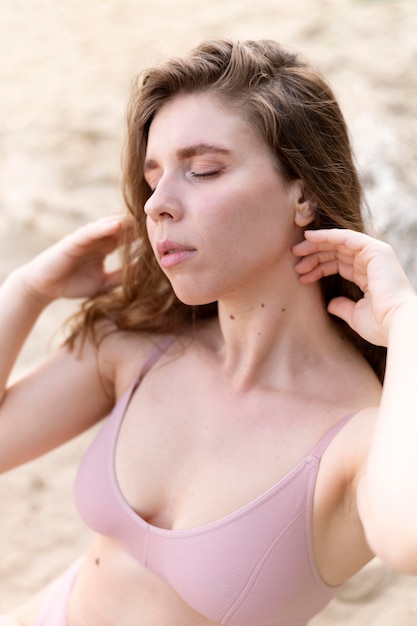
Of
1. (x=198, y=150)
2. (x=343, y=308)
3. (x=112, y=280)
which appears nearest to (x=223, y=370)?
(x=343, y=308)

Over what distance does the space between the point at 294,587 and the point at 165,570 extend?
10.6 inches

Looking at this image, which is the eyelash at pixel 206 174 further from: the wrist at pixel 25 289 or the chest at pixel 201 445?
the wrist at pixel 25 289

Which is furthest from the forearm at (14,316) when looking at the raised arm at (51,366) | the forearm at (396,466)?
the forearm at (396,466)

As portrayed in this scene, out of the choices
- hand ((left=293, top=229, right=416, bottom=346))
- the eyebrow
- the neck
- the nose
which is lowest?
the neck

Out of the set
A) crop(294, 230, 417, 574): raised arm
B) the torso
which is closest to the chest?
the torso

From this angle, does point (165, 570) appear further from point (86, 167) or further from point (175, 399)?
point (86, 167)

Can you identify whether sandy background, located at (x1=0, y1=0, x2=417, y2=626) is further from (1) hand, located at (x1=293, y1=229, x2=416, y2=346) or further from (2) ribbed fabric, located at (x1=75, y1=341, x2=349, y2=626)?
(2) ribbed fabric, located at (x1=75, y1=341, x2=349, y2=626)

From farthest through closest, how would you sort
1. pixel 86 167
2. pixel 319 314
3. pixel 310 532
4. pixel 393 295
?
pixel 86 167
pixel 319 314
pixel 310 532
pixel 393 295

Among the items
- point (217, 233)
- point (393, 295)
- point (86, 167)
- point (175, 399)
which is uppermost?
point (217, 233)

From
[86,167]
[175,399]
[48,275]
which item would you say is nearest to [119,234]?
[48,275]

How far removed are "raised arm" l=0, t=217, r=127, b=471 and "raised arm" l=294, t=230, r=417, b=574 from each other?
1.88ft

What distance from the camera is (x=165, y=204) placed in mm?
1786

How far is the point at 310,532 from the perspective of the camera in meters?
1.82

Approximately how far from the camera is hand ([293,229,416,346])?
172 centimetres
